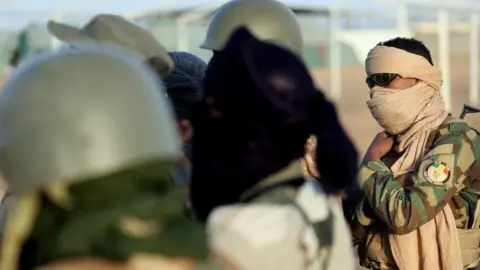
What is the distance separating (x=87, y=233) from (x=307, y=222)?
0.58 m

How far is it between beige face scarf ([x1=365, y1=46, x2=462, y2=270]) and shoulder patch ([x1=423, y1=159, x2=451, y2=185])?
0.12m

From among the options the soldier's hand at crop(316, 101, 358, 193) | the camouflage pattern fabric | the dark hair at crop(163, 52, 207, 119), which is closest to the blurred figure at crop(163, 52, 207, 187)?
the dark hair at crop(163, 52, 207, 119)

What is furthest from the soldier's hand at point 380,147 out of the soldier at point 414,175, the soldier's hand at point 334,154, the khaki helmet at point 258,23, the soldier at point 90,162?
the soldier at point 90,162

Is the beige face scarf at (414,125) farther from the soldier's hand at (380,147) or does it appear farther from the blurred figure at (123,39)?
the blurred figure at (123,39)

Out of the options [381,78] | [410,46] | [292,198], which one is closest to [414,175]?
[381,78]

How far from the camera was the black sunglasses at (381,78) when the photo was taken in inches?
156

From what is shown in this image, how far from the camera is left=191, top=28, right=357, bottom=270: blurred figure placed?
6.66ft

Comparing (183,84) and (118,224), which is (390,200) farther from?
(118,224)

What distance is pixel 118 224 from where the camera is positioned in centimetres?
167

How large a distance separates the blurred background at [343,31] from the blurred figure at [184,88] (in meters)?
11.7

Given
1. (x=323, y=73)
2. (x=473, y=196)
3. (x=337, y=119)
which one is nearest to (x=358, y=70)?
(x=323, y=73)

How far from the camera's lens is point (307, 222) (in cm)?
207

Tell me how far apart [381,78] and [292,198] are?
197cm

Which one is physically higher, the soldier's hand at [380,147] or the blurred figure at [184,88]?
the blurred figure at [184,88]
